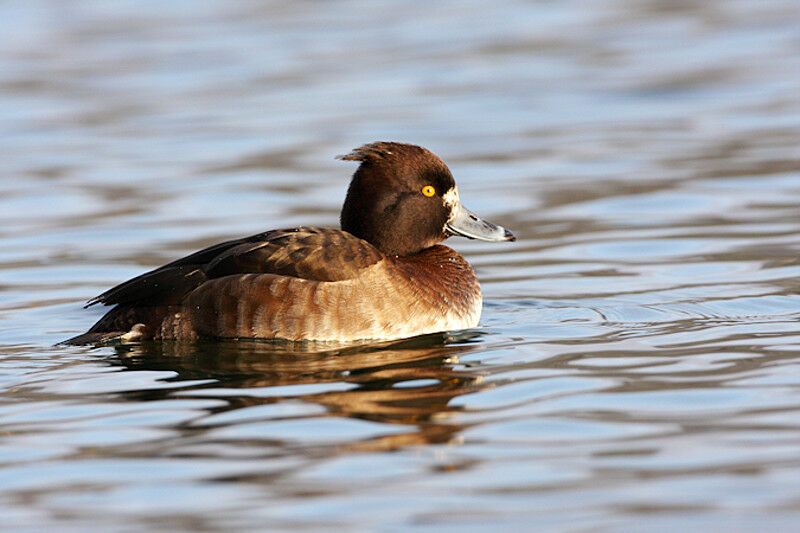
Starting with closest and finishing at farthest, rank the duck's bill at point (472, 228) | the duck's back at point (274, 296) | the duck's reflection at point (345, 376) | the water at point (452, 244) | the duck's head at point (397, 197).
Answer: the water at point (452, 244) < the duck's reflection at point (345, 376) < the duck's back at point (274, 296) < the duck's head at point (397, 197) < the duck's bill at point (472, 228)

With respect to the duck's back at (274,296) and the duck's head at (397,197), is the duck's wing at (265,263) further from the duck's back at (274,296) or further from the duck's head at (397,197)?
the duck's head at (397,197)

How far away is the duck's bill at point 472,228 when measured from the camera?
740cm

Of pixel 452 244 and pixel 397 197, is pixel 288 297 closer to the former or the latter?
pixel 397 197

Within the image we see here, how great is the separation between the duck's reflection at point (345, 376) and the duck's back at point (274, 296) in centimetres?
10

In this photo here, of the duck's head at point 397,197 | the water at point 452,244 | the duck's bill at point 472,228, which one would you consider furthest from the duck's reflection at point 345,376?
the duck's bill at point 472,228

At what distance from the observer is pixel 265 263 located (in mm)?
6555

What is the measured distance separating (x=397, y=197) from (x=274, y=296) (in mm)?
928

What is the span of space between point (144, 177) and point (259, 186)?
1.05m

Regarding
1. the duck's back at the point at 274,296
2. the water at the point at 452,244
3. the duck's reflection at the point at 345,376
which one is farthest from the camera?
the duck's back at the point at 274,296

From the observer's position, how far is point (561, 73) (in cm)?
1584

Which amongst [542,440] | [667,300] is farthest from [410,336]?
[542,440]

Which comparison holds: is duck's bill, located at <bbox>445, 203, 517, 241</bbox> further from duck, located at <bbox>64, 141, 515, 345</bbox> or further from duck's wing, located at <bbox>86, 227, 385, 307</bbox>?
duck's wing, located at <bbox>86, 227, 385, 307</bbox>

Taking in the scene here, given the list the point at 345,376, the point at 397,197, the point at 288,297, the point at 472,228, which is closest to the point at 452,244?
the point at 472,228

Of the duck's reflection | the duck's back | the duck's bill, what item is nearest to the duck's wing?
the duck's back
